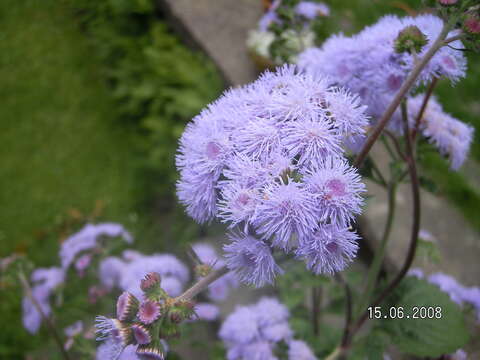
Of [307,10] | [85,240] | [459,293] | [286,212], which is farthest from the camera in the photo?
[85,240]

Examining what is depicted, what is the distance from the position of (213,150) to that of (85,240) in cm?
110

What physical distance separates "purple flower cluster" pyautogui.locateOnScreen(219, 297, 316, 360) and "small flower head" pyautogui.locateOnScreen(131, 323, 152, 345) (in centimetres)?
70

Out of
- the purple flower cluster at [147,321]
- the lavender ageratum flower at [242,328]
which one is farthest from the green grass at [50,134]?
the purple flower cluster at [147,321]

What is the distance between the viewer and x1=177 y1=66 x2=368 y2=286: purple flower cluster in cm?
93

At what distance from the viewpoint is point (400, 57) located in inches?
49.8

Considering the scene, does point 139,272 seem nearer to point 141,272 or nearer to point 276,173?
point 141,272

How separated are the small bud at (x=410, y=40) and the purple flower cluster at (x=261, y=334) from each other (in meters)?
1.02

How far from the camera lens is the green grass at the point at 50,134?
3336 mm

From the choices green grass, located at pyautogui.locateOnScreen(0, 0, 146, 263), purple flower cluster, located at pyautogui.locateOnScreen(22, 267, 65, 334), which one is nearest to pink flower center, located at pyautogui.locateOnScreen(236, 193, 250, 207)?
purple flower cluster, located at pyautogui.locateOnScreen(22, 267, 65, 334)

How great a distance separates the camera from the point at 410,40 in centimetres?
118

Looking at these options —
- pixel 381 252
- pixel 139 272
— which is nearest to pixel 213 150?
pixel 381 252

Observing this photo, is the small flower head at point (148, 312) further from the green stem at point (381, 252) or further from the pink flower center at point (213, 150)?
the green stem at point (381, 252)

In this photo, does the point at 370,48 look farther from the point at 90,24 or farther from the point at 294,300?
the point at 90,24

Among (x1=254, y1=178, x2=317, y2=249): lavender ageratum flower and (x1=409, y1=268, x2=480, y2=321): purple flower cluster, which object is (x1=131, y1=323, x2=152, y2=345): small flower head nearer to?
(x1=254, y1=178, x2=317, y2=249): lavender ageratum flower
